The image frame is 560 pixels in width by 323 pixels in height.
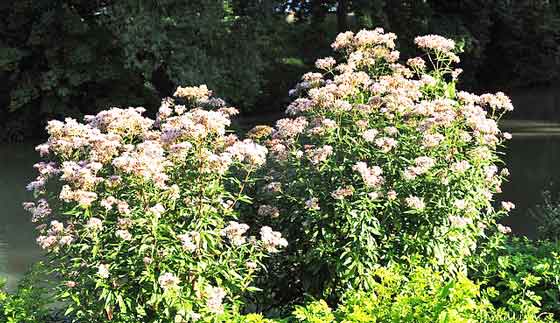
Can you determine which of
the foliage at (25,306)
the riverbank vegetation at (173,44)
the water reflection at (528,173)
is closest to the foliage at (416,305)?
the foliage at (25,306)

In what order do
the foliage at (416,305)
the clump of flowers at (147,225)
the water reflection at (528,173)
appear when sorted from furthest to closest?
the water reflection at (528,173) < the clump of flowers at (147,225) < the foliage at (416,305)

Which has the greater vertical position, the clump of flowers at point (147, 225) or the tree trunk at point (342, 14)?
the clump of flowers at point (147, 225)

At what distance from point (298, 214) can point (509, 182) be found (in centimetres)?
770

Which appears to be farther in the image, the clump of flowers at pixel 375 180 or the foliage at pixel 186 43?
the foliage at pixel 186 43

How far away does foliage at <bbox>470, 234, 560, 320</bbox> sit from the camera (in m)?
4.05

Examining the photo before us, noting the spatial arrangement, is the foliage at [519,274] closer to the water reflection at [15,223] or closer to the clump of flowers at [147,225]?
the clump of flowers at [147,225]

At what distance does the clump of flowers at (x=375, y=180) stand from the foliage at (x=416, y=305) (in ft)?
1.65

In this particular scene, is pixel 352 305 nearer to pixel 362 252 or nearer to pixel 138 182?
pixel 362 252

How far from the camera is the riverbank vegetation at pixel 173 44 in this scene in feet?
49.9

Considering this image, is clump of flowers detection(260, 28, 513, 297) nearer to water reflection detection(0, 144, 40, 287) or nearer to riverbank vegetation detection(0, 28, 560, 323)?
riverbank vegetation detection(0, 28, 560, 323)

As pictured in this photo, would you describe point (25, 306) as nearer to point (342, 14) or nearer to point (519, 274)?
point (519, 274)

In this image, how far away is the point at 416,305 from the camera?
314cm

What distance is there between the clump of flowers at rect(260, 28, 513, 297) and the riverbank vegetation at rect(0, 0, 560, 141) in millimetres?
10891

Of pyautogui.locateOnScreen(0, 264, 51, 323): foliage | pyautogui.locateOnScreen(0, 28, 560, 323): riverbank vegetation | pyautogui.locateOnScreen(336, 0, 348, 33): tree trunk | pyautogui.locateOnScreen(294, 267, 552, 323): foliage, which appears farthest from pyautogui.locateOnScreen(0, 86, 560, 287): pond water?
pyautogui.locateOnScreen(336, 0, 348, 33): tree trunk
